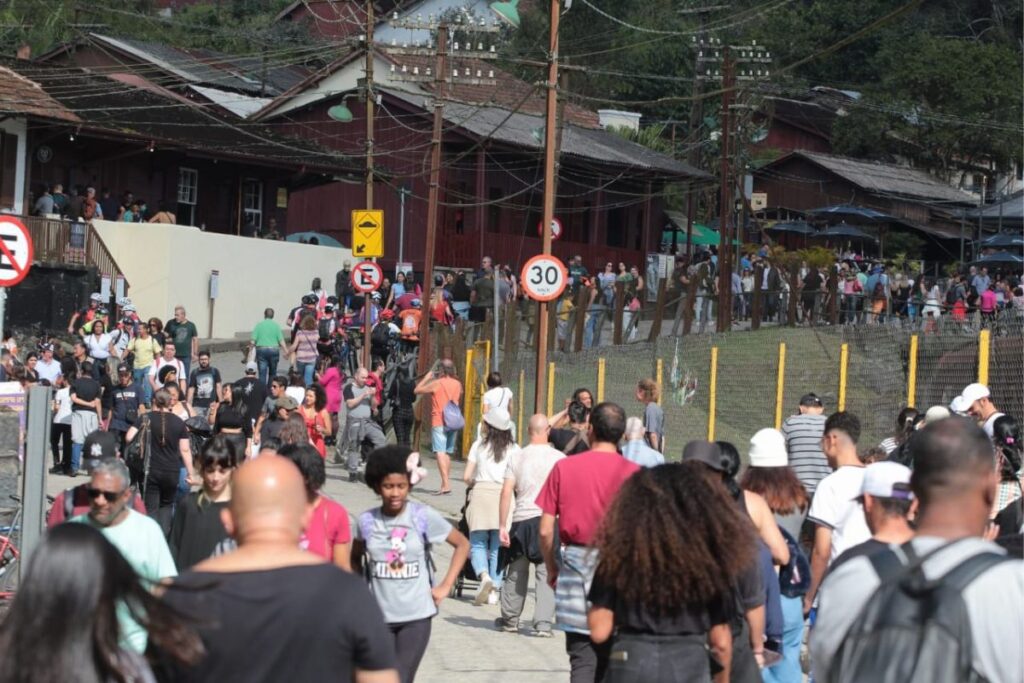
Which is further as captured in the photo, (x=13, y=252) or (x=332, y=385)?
(x=332, y=385)

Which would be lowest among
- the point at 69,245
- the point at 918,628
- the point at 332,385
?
the point at 332,385

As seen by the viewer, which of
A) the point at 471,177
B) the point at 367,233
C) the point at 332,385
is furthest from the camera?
the point at 471,177

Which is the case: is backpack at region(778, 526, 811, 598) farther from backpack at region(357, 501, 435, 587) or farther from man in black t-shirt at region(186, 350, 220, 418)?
man in black t-shirt at region(186, 350, 220, 418)

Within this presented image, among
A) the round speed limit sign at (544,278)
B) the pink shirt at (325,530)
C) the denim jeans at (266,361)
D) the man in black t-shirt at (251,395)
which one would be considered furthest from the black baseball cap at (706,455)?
the denim jeans at (266,361)

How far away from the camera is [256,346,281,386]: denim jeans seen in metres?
29.3

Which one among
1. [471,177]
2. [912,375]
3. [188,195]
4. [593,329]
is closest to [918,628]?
[912,375]

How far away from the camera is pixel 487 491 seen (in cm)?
1330

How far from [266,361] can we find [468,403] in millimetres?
4527

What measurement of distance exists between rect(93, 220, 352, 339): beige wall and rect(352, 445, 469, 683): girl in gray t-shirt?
29381 millimetres

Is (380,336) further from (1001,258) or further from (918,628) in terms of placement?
(918,628)

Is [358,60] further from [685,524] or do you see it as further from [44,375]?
[685,524]

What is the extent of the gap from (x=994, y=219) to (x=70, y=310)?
119 ft

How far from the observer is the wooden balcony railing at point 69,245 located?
1344 inches

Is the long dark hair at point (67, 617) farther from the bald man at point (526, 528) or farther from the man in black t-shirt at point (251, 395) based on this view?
the man in black t-shirt at point (251, 395)
